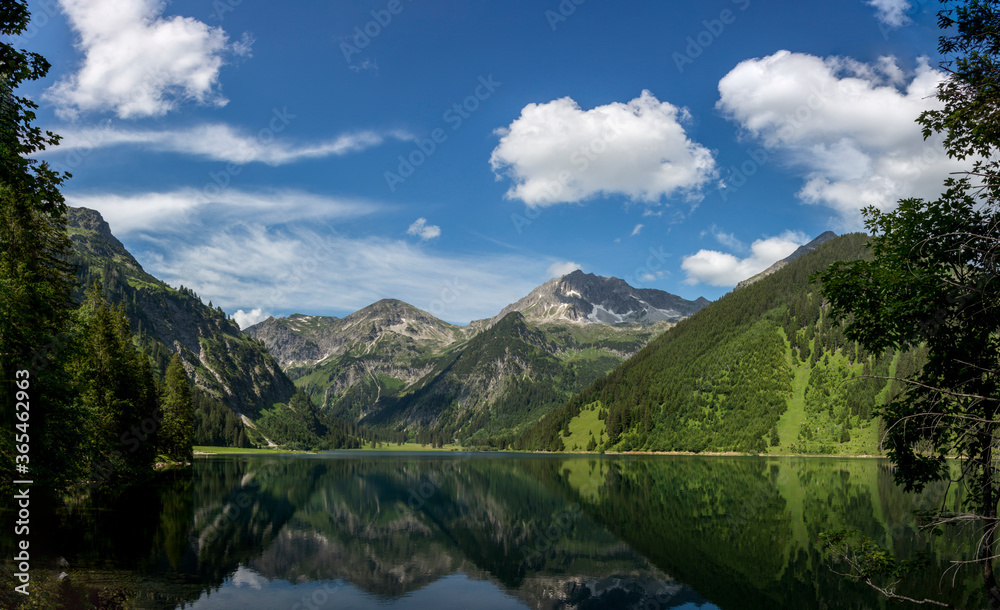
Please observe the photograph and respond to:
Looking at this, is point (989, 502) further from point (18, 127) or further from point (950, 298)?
point (18, 127)

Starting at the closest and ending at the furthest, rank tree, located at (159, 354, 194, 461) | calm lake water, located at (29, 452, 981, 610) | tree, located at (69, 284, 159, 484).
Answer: calm lake water, located at (29, 452, 981, 610)
tree, located at (69, 284, 159, 484)
tree, located at (159, 354, 194, 461)

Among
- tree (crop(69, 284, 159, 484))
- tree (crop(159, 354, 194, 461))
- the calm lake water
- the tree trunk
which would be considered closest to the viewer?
the tree trunk

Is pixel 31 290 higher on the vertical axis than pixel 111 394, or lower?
higher

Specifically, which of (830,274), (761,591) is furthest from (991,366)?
(761,591)

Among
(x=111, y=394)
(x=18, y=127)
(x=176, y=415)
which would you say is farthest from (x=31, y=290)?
(x=176, y=415)

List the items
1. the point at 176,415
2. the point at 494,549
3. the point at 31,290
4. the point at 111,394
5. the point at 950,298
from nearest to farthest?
the point at 950,298, the point at 31,290, the point at 494,549, the point at 111,394, the point at 176,415

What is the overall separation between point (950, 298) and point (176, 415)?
398 ft

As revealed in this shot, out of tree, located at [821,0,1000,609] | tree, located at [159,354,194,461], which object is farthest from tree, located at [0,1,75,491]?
→ tree, located at [159,354,194,461]

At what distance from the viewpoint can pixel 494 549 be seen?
49.2 m

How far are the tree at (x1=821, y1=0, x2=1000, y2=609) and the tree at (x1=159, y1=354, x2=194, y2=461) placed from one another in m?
106

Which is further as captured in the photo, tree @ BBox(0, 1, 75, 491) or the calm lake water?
the calm lake water

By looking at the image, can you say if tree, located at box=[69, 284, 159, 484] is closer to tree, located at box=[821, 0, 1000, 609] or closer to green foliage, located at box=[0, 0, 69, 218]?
green foliage, located at box=[0, 0, 69, 218]

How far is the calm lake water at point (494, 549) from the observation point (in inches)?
1273

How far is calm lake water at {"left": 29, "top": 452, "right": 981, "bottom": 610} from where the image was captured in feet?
106
